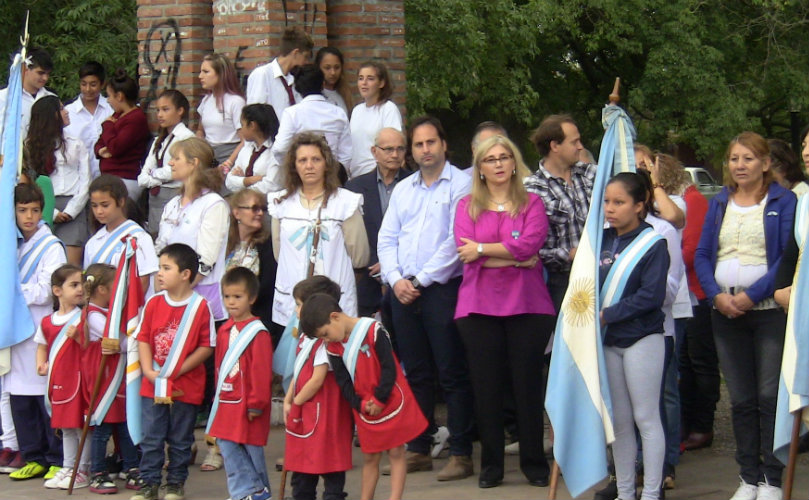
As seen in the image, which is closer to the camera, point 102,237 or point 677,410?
point 677,410

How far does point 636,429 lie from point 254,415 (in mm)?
2057

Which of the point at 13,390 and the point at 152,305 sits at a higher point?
the point at 152,305

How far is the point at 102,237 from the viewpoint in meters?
7.74

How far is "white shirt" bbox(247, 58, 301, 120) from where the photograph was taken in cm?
910

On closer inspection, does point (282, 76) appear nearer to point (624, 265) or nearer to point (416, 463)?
point (416, 463)

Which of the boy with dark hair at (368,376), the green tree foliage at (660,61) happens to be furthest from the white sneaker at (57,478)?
the green tree foliage at (660,61)

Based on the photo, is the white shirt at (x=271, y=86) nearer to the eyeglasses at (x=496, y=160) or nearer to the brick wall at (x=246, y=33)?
the brick wall at (x=246, y=33)

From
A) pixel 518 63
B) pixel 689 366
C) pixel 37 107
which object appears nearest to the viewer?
pixel 689 366

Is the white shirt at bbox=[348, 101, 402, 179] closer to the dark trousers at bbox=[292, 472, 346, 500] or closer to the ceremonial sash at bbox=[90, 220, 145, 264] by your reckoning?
the ceremonial sash at bbox=[90, 220, 145, 264]

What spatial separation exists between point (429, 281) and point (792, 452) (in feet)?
7.35

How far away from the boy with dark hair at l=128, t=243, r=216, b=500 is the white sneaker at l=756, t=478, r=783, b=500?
310cm

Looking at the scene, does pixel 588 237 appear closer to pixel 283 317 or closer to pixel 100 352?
pixel 283 317

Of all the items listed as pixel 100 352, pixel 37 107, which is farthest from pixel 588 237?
pixel 37 107

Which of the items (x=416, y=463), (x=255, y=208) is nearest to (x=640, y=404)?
(x=416, y=463)
